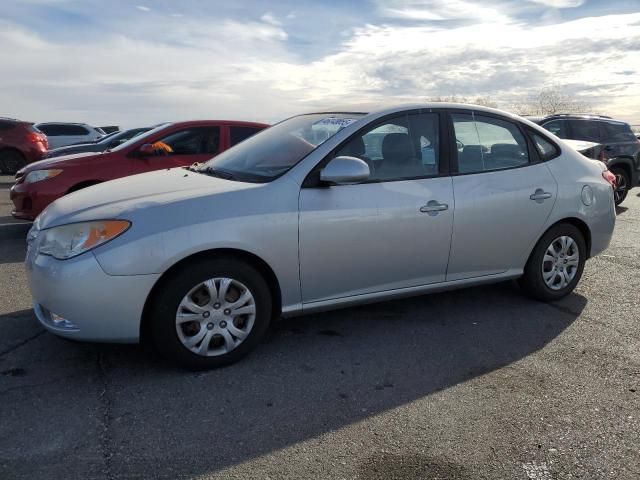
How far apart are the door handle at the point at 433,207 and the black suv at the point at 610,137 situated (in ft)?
25.4

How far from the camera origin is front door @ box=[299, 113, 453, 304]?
149 inches

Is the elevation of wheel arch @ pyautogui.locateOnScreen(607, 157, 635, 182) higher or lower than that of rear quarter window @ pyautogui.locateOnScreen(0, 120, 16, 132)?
lower

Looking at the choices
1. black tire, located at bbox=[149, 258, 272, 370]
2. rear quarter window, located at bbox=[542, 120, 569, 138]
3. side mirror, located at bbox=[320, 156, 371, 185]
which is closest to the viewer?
black tire, located at bbox=[149, 258, 272, 370]

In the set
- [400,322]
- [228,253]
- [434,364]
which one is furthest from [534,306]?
[228,253]

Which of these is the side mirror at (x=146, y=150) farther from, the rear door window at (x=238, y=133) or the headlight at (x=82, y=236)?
the headlight at (x=82, y=236)

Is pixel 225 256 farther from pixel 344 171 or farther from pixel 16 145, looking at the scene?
pixel 16 145

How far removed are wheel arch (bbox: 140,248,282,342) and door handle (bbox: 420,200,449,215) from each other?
47.0 inches

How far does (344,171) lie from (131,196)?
138 centimetres

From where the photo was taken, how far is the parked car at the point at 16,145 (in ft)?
51.7

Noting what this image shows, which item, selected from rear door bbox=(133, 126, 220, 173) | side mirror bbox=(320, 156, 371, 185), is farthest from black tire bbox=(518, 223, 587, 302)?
rear door bbox=(133, 126, 220, 173)

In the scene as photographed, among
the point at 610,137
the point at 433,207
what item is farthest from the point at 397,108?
the point at 610,137

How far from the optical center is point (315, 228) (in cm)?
374

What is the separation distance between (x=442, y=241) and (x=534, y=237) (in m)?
0.99

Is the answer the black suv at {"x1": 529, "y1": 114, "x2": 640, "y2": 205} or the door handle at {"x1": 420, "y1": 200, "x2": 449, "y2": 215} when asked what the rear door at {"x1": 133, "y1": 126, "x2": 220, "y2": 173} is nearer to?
the door handle at {"x1": 420, "y1": 200, "x2": 449, "y2": 215}
